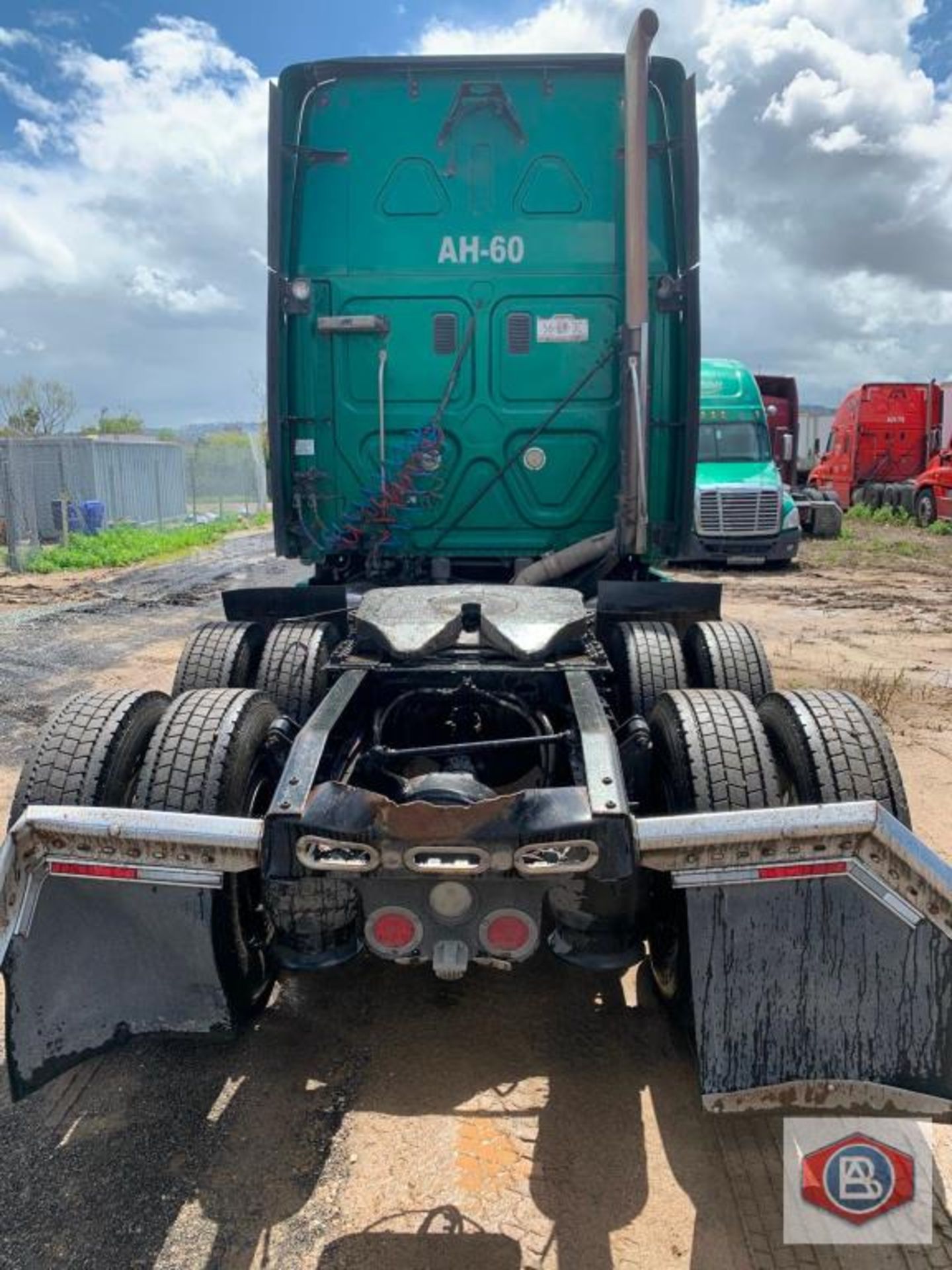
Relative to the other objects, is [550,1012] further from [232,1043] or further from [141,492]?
[141,492]

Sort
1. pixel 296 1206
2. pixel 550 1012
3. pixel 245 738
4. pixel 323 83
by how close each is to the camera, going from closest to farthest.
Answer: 1. pixel 296 1206
2. pixel 245 738
3. pixel 550 1012
4. pixel 323 83

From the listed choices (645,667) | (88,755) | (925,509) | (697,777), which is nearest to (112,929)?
(88,755)

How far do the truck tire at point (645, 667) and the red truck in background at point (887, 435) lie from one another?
2322 centimetres

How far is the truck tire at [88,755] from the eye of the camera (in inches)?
119

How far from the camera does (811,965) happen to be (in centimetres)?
249

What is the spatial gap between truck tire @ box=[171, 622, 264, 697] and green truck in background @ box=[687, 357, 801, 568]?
38.2ft

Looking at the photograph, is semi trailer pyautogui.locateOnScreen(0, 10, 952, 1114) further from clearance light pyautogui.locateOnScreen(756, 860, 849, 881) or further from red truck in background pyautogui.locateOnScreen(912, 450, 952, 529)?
red truck in background pyautogui.locateOnScreen(912, 450, 952, 529)

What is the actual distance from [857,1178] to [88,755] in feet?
8.27

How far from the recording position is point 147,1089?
A: 2895 millimetres

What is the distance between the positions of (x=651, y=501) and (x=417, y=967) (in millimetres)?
2821

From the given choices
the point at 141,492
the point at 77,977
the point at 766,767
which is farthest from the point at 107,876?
the point at 141,492

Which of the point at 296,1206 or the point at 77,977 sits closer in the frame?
the point at 296,1206

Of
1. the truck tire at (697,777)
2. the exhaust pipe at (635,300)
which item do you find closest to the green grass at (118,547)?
the exhaust pipe at (635,300)

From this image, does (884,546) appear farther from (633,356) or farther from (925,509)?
(633,356)
